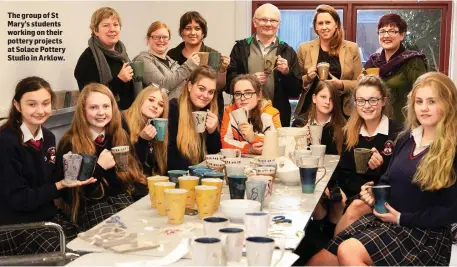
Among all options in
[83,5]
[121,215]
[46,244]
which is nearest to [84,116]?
[46,244]

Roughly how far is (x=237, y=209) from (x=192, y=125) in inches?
65.6

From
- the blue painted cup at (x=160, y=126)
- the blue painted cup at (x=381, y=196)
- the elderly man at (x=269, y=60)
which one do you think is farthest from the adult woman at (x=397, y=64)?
the blue painted cup at (x=381, y=196)

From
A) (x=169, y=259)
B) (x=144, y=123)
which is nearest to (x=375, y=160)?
(x=144, y=123)

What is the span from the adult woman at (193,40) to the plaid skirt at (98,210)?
1.77m

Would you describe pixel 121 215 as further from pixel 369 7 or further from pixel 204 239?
pixel 369 7

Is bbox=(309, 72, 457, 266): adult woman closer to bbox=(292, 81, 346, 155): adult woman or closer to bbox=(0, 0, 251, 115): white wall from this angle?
→ bbox=(292, 81, 346, 155): adult woman

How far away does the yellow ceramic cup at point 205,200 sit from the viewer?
2.64 metres

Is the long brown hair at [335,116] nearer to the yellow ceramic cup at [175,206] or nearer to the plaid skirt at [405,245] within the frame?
the plaid skirt at [405,245]

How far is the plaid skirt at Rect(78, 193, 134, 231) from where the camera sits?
3.38 metres

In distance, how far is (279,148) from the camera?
12.7 ft

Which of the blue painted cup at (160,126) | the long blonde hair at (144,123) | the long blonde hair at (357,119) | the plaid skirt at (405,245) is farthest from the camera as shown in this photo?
the long blonde hair at (357,119)

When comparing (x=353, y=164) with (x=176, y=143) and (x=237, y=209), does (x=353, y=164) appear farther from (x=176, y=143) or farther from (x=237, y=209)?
(x=237, y=209)

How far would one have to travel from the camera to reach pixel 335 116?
459 centimetres

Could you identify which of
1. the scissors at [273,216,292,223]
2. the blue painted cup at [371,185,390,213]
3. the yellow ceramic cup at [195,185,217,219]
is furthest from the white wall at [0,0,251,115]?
the blue painted cup at [371,185,390,213]
